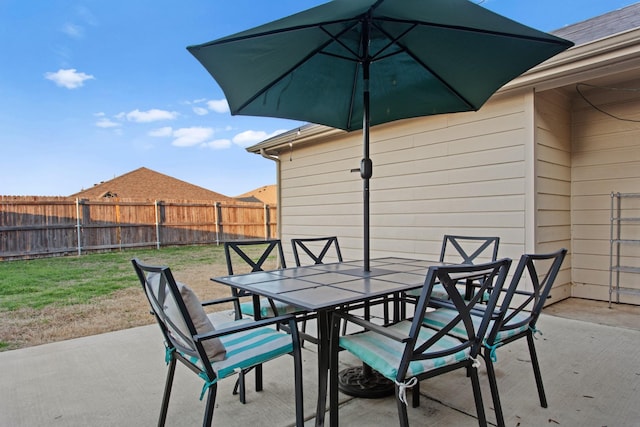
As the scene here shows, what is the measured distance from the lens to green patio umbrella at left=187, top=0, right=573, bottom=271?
1777 mm

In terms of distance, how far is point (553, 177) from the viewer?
12.6ft

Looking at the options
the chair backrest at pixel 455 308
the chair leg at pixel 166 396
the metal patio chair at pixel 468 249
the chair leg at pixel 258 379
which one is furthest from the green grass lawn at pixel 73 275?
the chair backrest at pixel 455 308

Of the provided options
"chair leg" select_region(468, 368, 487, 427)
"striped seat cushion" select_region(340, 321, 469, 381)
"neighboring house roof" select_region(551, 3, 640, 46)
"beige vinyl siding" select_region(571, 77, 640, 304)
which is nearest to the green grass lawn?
"striped seat cushion" select_region(340, 321, 469, 381)

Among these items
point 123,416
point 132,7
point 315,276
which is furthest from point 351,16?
point 132,7

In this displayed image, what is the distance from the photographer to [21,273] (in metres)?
6.57

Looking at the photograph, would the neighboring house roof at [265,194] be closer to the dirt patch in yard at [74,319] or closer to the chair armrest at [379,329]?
the dirt patch in yard at [74,319]

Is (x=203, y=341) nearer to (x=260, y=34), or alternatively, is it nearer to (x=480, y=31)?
(x=260, y=34)

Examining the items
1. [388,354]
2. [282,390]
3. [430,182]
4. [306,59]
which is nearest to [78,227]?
[430,182]

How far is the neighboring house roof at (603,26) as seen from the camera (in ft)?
10.3

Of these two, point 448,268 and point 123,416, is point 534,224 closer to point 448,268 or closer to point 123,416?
point 448,268

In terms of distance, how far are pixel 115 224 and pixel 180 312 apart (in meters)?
9.92

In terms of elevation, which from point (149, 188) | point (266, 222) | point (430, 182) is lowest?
point (266, 222)

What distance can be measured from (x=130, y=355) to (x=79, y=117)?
13436 mm

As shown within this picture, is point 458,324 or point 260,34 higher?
point 260,34
